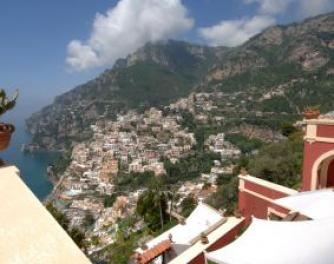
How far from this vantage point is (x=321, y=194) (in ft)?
18.8

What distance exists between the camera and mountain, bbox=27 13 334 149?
98.6 meters

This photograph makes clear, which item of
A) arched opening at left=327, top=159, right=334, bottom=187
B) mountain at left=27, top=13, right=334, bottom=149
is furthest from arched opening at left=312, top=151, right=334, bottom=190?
mountain at left=27, top=13, right=334, bottom=149

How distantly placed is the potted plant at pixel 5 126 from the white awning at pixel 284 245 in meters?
2.80

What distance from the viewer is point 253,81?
119 m

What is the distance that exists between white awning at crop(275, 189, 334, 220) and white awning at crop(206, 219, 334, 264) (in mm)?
672

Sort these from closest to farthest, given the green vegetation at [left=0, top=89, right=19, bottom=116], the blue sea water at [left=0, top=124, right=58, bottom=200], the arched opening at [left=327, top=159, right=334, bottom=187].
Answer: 1. the green vegetation at [left=0, top=89, right=19, bottom=116]
2. the arched opening at [left=327, top=159, right=334, bottom=187]
3. the blue sea water at [left=0, top=124, right=58, bottom=200]

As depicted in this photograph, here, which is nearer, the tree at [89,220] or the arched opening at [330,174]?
the arched opening at [330,174]

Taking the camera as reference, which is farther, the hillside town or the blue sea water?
the blue sea water

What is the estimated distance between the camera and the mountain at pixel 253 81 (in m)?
98.6

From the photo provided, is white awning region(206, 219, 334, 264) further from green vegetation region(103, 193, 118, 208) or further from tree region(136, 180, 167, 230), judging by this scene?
green vegetation region(103, 193, 118, 208)

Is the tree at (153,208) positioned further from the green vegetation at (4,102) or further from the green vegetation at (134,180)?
the green vegetation at (134,180)

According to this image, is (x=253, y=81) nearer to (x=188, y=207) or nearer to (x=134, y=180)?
(x=134, y=180)

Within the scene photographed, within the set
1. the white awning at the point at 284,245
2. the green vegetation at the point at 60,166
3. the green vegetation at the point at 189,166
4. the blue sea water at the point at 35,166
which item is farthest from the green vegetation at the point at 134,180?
the white awning at the point at 284,245

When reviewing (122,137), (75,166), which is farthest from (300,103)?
(75,166)
